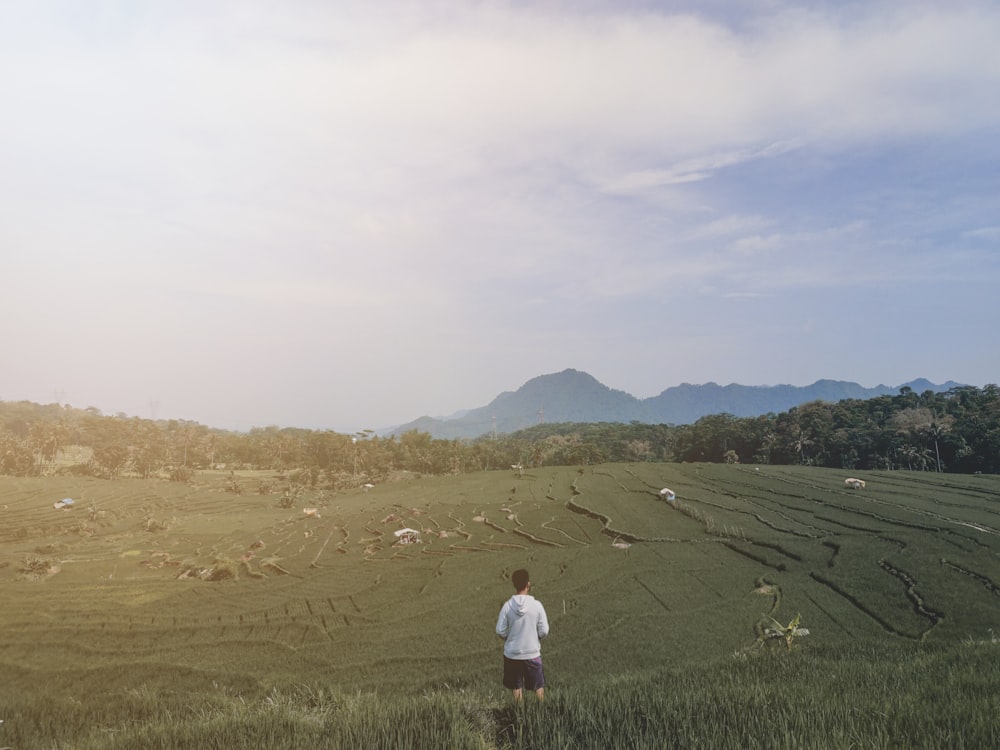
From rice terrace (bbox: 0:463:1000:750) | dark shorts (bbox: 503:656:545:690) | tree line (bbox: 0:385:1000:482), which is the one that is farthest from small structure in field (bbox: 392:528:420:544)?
tree line (bbox: 0:385:1000:482)

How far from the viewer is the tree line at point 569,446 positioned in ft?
280

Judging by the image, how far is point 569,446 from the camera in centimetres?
12050

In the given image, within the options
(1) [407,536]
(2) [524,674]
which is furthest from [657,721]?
(1) [407,536]

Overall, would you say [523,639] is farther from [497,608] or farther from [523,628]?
[497,608]

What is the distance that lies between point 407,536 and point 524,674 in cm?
4226

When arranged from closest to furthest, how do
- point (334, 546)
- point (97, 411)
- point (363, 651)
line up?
point (363, 651) → point (334, 546) → point (97, 411)

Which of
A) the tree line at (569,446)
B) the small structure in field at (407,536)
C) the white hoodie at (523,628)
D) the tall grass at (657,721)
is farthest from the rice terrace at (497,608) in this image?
the tree line at (569,446)

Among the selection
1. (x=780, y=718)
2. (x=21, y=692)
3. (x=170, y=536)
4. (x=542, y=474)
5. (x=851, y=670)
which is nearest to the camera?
(x=780, y=718)

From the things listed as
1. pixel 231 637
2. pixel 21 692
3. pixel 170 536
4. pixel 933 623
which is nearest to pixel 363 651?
pixel 231 637

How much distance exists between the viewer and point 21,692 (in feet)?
68.0

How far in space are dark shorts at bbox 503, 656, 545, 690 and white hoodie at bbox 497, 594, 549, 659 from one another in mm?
108

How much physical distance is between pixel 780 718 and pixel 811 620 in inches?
1074

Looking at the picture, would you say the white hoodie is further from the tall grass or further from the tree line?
the tree line

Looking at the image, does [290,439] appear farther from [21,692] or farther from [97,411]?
[21,692]
